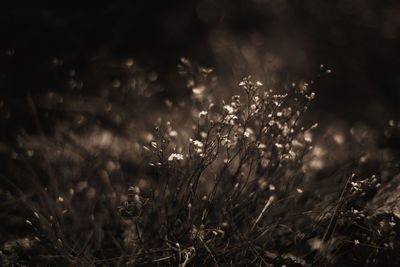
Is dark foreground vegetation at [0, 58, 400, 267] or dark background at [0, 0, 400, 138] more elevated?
dark background at [0, 0, 400, 138]

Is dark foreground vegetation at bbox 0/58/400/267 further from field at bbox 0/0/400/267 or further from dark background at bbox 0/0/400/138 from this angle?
dark background at bbox 0/0/400/138

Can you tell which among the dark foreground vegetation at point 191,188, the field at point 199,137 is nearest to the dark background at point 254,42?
the field at point 199,137

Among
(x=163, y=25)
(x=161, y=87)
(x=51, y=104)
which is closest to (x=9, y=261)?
(x=51, y=104)

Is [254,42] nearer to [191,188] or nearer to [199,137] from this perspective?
[199,137]

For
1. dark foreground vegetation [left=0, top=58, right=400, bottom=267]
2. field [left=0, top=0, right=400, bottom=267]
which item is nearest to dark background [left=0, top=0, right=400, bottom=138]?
field [left=0, top=0, right=400, bottom=267]

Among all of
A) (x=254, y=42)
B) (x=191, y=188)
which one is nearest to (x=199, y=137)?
(x=191, y=188)

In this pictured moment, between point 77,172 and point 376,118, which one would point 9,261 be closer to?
point 77,172

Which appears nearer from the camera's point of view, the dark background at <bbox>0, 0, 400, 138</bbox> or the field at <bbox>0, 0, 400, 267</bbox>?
the field at <bbox>0, 0, 400, 267</bbox>
